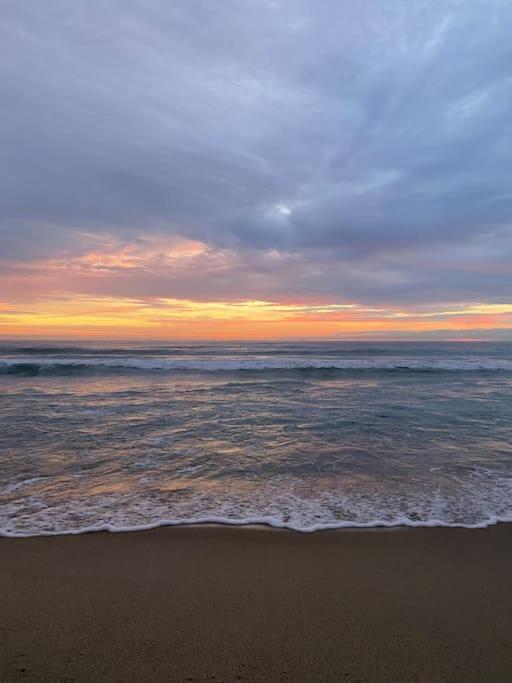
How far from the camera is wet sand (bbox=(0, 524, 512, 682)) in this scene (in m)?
2.14

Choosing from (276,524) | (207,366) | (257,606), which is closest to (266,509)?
(276,524)

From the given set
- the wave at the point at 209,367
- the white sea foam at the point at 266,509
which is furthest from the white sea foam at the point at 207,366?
the white sea foam at the point at 266,509

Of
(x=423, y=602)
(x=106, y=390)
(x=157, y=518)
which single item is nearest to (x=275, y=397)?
(x=106, y=390)

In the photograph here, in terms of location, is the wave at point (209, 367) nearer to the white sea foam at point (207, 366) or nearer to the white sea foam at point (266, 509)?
the white sea foam at point (207, 366)

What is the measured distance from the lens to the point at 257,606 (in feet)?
8.65

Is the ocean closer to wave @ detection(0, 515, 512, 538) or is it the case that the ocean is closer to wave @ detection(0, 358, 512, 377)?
wave @ detection(0, 515, 512, 538)

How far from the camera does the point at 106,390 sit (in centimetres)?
1478

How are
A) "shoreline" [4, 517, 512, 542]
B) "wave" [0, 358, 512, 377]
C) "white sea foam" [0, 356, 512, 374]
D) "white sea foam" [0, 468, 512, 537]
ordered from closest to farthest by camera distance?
"shoreline" [4, 517, 512, 542], "white sea foam" [0, 468, 512, 537], "wave" [0, 358, 512, 377], "white sea foam" [0, 356, 512, 374]

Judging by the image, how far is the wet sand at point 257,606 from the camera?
214cm

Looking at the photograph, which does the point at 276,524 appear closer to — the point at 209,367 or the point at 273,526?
the point at 273,526

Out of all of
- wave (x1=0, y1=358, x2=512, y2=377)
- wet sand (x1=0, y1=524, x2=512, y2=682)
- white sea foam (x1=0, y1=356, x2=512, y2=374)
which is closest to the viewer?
wet sand (x1=0, y1=524, x2=512, y2=682)

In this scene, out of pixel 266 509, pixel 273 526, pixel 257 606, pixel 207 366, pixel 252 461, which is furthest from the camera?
pixel 207 366

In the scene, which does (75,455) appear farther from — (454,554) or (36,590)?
Result: (454,554)

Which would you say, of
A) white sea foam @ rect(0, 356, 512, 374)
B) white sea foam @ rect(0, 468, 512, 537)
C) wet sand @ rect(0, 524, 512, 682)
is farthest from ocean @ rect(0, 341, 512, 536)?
white sea foam @ rect(0, 356, 512, 374)
